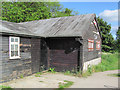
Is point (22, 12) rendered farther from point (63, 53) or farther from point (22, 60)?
point (22, 60)

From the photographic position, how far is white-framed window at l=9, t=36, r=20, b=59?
807cm

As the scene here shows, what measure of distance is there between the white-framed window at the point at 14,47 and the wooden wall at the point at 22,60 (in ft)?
0.61

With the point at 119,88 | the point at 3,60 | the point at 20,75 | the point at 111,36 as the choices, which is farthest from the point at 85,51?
the point at 111,36

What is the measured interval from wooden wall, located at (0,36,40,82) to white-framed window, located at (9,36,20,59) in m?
0.19

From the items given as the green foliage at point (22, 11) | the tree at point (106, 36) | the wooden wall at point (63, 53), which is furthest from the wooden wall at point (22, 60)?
the tree at point (106, 36)

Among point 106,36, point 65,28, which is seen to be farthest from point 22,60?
point 106,36

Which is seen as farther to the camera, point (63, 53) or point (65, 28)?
point (65, 28)

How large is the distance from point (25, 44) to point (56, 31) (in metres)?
3.19

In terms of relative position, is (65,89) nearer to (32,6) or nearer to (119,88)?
(119,88)

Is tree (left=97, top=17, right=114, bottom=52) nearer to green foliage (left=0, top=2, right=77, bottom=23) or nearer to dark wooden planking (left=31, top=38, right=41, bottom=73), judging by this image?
green foliage (left=0, top=2, right=77, bottom=23)

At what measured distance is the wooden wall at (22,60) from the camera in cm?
779

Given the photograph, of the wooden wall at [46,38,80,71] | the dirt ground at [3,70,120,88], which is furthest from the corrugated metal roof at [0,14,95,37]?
the dirt ground at [3,70,120,88]

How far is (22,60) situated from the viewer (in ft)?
29.6

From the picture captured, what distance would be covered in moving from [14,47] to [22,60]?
1.17 m
